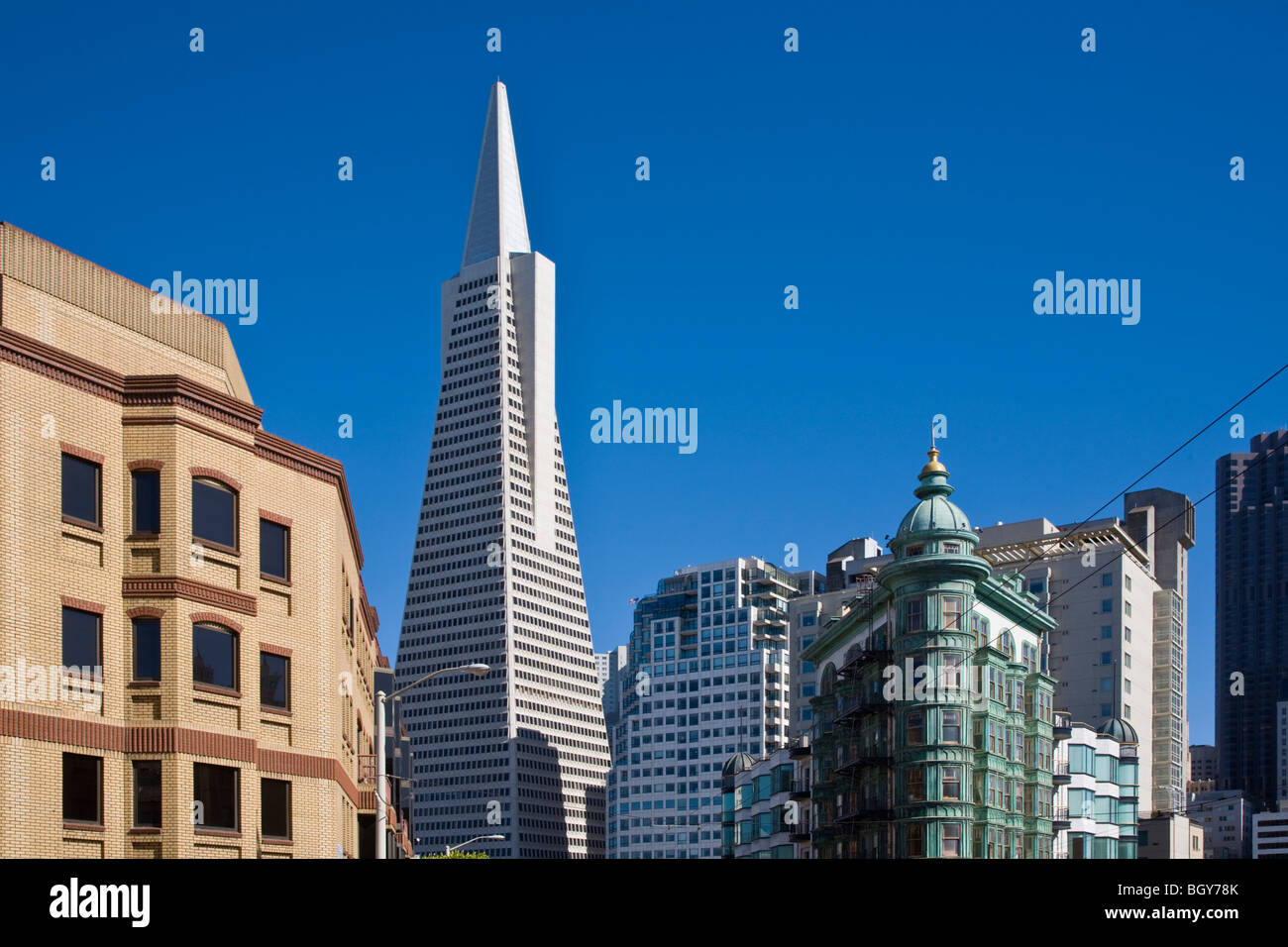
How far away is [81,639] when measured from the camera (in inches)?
1332

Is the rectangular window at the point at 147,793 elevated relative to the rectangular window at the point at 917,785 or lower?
elevated

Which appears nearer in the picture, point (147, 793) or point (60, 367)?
point (60, 367)

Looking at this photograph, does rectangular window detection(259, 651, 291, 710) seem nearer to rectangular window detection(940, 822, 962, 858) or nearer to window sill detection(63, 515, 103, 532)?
window sill detection(63, 515, 103, 532)

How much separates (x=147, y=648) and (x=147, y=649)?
0.02m

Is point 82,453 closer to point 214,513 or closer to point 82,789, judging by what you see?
point 214,513

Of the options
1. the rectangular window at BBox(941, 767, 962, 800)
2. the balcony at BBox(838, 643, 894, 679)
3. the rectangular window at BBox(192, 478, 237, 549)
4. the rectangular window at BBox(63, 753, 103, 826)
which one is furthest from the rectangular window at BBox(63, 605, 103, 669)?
the balcony at BBox(838, 643, 894, 679)

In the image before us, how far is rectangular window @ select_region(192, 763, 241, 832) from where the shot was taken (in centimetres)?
3497

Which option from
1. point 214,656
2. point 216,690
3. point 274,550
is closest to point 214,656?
point 214,656

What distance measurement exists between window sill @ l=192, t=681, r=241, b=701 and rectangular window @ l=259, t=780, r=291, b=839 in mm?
2471

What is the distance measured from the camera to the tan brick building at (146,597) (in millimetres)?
32250

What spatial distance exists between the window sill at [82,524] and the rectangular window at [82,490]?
3 cm

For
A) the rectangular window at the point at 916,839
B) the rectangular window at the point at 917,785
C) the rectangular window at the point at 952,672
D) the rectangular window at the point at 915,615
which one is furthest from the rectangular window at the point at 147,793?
the rectangular window at the point at 915,615

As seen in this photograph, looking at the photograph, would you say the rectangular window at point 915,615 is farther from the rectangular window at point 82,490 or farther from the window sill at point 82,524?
the window sill at point 82,524
